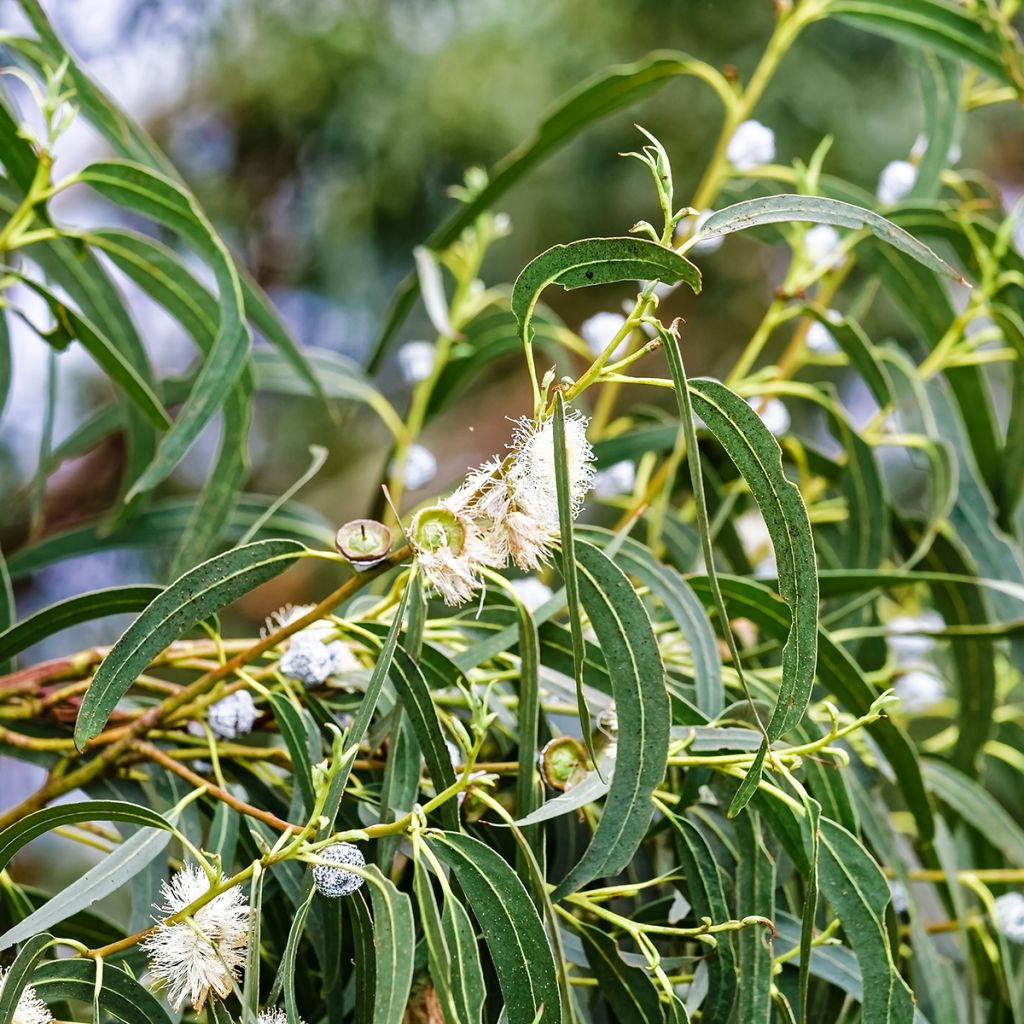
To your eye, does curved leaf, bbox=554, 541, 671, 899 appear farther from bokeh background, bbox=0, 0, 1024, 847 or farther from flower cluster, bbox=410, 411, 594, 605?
bokeh background, bbox=0, 0, 1024, 847

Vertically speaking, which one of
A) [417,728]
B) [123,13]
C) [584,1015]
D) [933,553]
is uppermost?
[123,13]

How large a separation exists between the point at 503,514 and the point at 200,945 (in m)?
0.19

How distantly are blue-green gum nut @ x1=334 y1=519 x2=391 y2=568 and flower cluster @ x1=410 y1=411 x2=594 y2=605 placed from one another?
16mm

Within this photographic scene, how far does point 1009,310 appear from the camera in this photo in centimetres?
81

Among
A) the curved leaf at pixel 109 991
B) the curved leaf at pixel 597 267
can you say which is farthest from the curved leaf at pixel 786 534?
the curved leaf at pixel 109 991

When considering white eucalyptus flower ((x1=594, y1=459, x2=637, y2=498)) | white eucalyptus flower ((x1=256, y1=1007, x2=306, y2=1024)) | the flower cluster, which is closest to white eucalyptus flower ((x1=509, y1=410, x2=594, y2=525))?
the flower cluster

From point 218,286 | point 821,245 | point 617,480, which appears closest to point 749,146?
point 821,245

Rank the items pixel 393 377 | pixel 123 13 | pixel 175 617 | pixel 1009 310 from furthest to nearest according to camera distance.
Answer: pixel 393 377, pixel 123 13, pixel 1009 310, pixel 175 617

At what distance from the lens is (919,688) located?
0.86 m

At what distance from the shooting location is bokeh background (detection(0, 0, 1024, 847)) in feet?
5.38

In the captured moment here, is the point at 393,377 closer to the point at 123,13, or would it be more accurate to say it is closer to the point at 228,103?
the point at 228,103

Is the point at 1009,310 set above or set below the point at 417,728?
above

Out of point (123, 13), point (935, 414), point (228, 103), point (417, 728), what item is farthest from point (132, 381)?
point (228, 103)

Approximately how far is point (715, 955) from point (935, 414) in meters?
0.45
